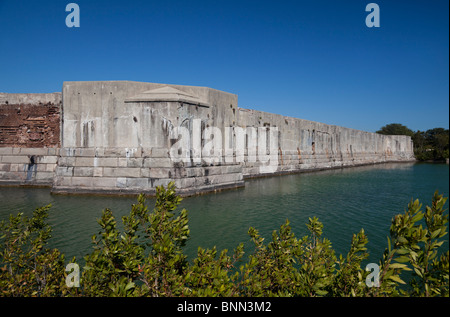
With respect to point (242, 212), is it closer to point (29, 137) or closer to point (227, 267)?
point (227, 267)

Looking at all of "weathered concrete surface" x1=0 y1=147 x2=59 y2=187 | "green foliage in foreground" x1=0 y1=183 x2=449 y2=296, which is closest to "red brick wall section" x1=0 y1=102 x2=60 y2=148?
"weathered concrete surface" x1=0 y1=147 x2=59 y2=187

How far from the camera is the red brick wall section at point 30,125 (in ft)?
45.5

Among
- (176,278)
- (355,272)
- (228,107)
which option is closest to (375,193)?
(228,107)

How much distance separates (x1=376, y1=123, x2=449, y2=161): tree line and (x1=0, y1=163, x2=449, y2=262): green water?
34.1 metres

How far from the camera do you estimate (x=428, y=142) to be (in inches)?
2169

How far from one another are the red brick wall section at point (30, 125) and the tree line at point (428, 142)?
43.5 m

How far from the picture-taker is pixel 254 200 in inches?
432

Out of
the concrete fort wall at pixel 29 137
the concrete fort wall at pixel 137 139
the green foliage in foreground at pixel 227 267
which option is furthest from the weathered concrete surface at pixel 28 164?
the green foliage in foreground at pixel 227 267

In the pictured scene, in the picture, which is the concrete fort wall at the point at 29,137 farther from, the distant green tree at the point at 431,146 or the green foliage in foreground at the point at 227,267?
the distant green tree at the point at 431,146

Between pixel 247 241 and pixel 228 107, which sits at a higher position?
pixel 228 107

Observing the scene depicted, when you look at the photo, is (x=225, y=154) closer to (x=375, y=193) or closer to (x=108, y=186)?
(x=108, y=186)

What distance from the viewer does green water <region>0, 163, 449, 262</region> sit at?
20.2 ft

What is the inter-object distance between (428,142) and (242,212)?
205 feet
